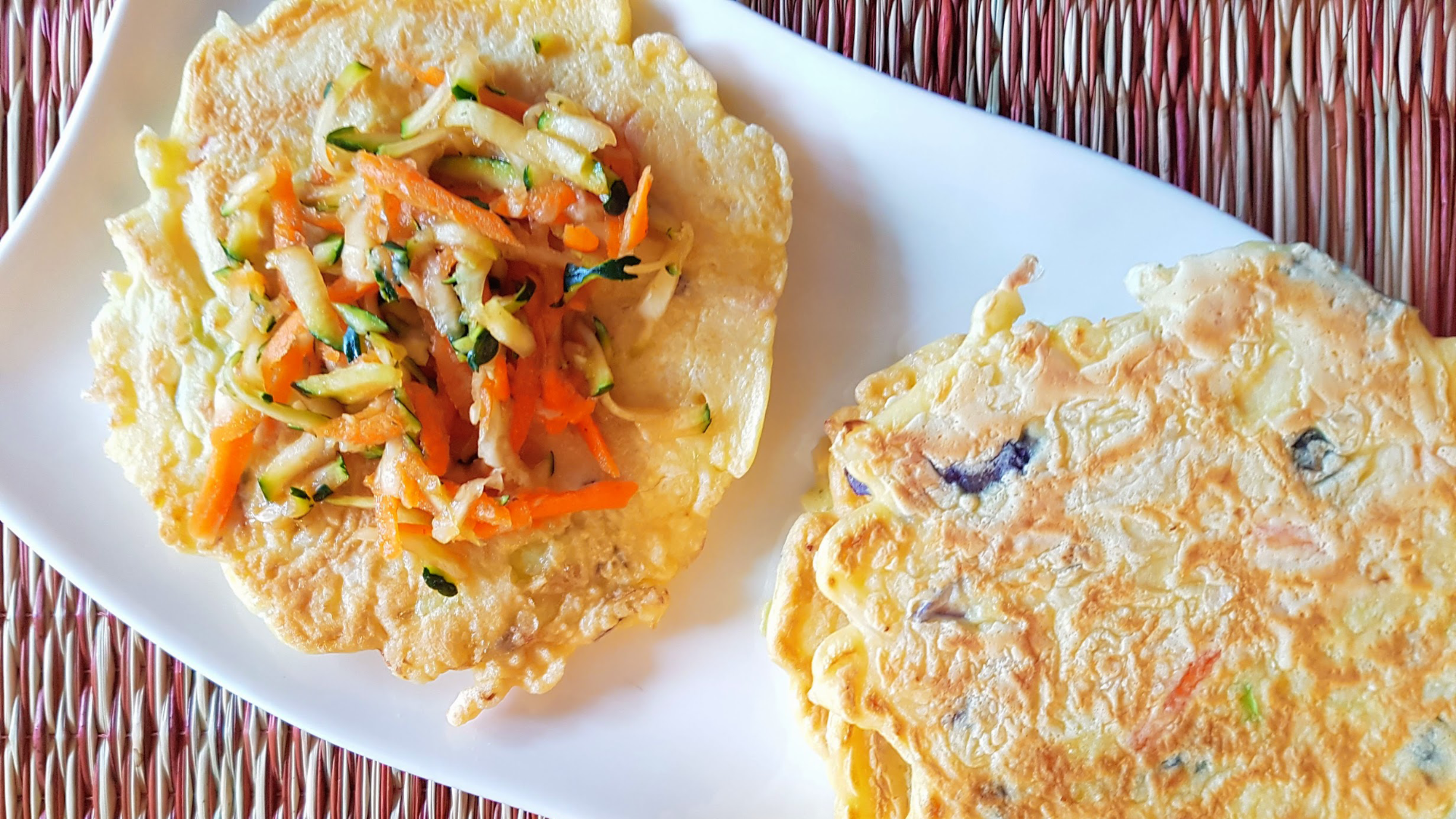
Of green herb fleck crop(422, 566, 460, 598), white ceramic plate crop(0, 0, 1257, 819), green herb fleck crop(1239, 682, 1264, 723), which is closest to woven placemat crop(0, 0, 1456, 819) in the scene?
white ceramic plate crop(0, 0, 1257, 819)

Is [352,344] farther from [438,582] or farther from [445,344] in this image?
[438,582]

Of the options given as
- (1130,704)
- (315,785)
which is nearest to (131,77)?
(315,785)

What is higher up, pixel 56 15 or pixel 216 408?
pixel 56 15

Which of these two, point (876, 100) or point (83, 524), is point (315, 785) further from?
point (876, 100)

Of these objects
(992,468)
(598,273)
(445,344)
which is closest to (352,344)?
(445,344)

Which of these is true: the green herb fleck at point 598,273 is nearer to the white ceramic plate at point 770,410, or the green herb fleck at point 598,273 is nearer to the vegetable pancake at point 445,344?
the vegetable pancake at point 445,344
